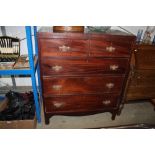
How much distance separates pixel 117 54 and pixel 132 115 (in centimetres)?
121

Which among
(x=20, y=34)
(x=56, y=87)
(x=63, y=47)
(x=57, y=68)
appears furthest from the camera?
(x=20, y=34)

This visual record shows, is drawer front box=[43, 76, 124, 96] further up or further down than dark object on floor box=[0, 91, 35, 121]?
further up

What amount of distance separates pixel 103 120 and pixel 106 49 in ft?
3.77

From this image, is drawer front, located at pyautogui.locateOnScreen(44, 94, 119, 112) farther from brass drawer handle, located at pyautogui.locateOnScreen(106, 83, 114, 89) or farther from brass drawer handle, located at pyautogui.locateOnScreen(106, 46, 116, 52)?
brass drawer handle, located at pyautogui.locateOnScreen(106, 46, 116, 52)

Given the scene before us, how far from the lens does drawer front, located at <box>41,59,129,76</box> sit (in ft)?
5.15

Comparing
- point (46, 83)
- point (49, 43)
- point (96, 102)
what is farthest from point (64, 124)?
point (49, 43)

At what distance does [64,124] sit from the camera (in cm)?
205

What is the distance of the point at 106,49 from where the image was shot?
1572mm

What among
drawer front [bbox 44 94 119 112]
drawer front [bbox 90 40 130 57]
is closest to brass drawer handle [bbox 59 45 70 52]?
drawer front [bbox 90 40 130 57]

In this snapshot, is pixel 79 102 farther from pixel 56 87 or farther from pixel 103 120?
pixel 103 120

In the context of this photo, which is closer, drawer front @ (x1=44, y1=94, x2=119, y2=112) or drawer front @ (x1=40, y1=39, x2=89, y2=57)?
drawer front @ (x1=40, y1=39, x2=89, y2=57)

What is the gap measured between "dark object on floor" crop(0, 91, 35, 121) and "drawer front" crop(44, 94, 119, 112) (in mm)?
263

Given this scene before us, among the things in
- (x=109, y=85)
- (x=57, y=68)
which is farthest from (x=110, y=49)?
(x=57, y=68)
